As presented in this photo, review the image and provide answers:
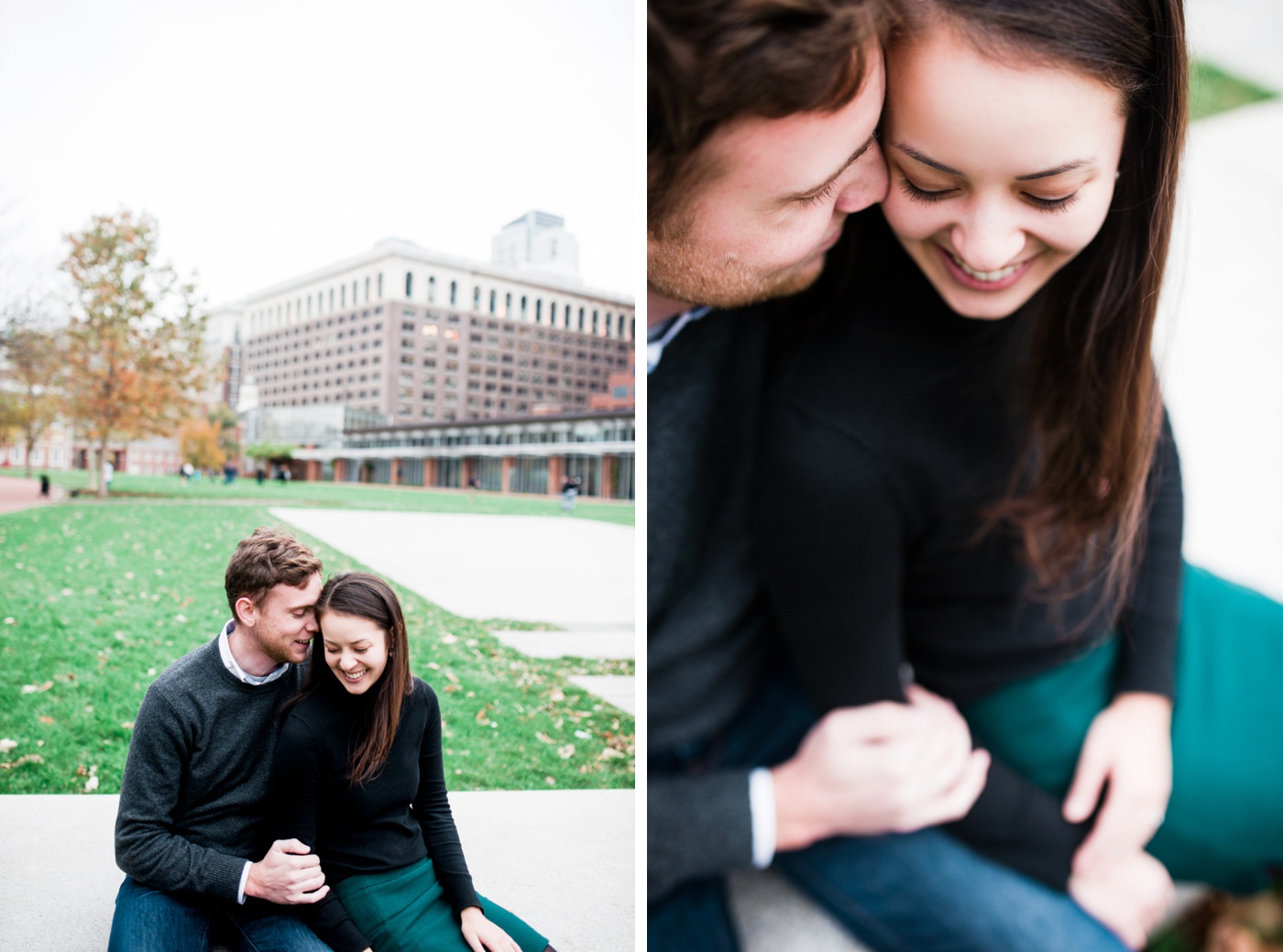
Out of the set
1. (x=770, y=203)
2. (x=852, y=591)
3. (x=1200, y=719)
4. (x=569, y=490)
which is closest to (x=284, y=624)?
(x=569, y=490)

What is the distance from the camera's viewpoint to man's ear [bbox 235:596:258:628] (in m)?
1.58

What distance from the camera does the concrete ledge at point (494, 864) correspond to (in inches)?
65.2

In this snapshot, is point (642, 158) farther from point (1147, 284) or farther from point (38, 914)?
point (38, 914)

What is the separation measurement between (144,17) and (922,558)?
2181mm

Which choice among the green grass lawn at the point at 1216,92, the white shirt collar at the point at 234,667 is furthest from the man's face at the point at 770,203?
the white shirt collar at the point at 234,667

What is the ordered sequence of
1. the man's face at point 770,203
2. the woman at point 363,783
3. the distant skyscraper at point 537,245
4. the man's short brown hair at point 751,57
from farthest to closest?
1. the distant skyscraper at point 537,245
2. the woman at point 363,783
3. the man's face at point 770,203
4. the man's short brown hair at point 751,57

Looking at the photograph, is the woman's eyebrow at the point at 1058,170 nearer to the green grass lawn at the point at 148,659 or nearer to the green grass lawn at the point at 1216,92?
the green grass lawn at the point at 1216,92

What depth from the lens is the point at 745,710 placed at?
5.05 ft

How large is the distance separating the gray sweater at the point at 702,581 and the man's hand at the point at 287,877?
24.6 inches

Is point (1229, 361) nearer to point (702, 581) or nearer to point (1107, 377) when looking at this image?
point (1107, 377)

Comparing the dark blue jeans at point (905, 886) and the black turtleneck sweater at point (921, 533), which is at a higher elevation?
the black turtleneck sweater at point (921, 533)

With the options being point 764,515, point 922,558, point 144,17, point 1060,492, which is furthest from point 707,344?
point 144,17

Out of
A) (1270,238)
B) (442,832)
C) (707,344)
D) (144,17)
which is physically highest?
(144,17)

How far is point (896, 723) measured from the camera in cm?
152
